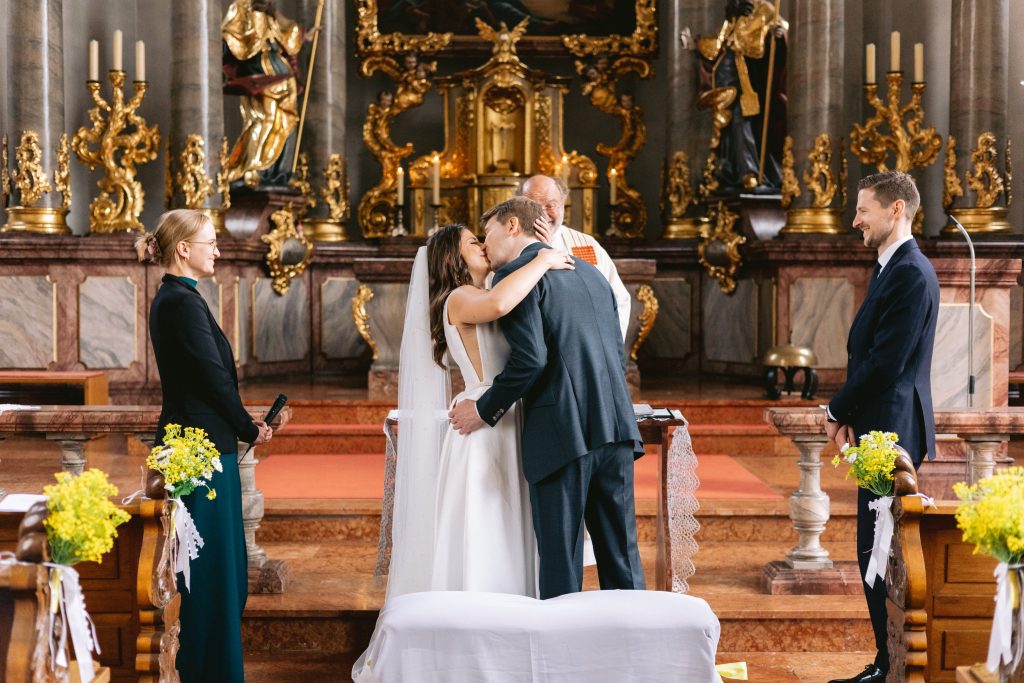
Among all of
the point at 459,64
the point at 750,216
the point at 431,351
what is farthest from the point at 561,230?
the point at 459,64

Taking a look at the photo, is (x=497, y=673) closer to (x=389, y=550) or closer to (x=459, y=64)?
(x=389, y=550)

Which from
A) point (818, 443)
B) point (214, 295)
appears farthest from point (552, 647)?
point (214, 295)

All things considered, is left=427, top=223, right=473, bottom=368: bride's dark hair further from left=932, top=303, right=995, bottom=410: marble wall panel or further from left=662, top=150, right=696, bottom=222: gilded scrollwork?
left=662, top=150, right=696, bottom=222: gilded scrollwork

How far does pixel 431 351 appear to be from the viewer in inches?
171

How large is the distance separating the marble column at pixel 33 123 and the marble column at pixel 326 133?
273cm

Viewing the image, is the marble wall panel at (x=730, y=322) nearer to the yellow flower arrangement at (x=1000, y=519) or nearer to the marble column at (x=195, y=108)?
the marble column at (x=195, y=108)

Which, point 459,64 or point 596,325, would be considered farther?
point 459,64

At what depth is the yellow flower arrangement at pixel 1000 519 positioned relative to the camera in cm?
270

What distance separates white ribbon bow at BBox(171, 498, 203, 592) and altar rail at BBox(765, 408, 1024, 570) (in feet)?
8.57

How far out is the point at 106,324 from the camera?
9.04 metres

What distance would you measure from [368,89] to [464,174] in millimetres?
1527

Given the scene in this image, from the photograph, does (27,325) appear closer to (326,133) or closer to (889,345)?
(326,133)

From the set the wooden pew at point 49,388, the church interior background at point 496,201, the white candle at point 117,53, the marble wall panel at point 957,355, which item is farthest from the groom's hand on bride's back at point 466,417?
the white candle at point 117,53

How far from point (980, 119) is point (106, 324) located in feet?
23.2
